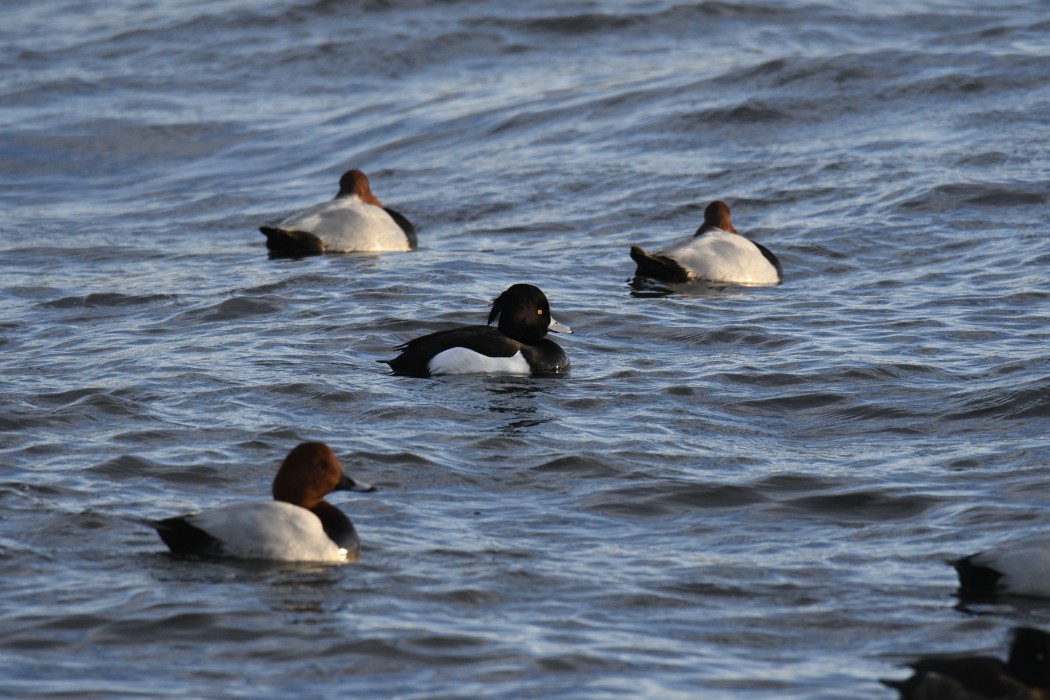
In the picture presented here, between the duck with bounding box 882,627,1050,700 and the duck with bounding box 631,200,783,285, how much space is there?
7525 mm

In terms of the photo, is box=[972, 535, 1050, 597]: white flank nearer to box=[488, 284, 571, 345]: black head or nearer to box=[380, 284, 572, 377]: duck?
box=[380, 284, 572, 377]: duck

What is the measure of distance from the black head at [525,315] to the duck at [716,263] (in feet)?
7.76

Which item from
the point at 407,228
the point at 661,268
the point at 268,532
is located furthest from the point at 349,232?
the point at 268,532

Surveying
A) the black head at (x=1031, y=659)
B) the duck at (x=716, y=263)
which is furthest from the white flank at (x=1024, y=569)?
the duck at (x=716, y=263)

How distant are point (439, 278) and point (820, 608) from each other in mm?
7193

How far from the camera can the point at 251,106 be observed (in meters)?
21.4

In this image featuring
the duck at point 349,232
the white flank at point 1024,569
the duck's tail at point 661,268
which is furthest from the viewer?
the duck at point 349,232

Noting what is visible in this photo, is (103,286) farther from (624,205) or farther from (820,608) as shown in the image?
(820,608)

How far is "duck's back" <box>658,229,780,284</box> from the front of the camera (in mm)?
13305

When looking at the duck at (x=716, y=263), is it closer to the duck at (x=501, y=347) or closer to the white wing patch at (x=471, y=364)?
the duck at (x=501, y=347)

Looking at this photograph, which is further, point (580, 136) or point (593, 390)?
point (580, 136)

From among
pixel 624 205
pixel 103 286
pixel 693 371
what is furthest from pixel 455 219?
pixel 693 371

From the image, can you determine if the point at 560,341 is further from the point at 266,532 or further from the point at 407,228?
the point at 266,532

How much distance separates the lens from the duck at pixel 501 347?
10.5 meters
